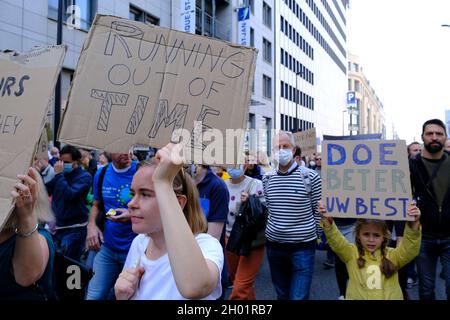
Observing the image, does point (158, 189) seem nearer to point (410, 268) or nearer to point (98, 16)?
point (98, 16)

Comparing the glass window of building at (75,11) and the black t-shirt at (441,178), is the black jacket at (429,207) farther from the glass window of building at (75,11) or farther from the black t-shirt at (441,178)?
the glass window of building at (75,11)

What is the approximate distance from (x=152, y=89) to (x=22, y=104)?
2.16ft

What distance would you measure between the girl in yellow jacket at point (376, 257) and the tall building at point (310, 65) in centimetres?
3559

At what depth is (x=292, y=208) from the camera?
418 centimetres

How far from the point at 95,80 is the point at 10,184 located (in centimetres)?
70

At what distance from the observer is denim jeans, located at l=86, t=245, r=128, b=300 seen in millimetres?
3785

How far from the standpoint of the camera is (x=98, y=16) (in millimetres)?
2393

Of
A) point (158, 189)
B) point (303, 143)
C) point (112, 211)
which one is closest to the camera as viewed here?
point (158, 189)

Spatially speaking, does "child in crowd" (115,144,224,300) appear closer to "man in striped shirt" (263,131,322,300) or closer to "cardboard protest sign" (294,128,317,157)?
"man in striped shirt" (263,131,322,300)

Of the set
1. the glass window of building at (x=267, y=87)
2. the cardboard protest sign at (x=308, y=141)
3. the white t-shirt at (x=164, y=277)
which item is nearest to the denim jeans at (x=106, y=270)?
the white t-shirt at (x=164, y=277)

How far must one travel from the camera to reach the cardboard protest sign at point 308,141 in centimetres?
844

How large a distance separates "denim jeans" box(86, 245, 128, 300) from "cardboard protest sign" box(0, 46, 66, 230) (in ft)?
6.67
